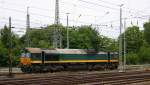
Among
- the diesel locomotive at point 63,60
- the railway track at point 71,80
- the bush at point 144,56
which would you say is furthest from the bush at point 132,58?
the railway track at point 71,80

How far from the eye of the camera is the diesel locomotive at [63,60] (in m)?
47.6

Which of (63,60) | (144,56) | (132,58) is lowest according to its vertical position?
(132,58)

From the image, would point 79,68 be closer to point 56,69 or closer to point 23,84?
point 56,69

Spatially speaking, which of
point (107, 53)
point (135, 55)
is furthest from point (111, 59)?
point (135, 55)

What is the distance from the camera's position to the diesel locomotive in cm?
4762

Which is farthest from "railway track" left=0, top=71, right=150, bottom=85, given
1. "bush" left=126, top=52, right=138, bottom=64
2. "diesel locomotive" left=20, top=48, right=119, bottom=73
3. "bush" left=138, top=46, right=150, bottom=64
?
"bush" left=138, top=46, right=150, bottom=64

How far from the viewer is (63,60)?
5041 cm

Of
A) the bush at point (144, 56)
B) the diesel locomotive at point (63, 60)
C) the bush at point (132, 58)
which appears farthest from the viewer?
the bush at point (144, 56)

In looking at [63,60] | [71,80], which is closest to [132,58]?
[63,60]

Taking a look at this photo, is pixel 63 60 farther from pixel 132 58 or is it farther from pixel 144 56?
pixel 144 56

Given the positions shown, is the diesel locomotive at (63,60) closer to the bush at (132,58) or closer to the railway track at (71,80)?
the railway track at (71,80)

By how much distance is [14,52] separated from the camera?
216 feet

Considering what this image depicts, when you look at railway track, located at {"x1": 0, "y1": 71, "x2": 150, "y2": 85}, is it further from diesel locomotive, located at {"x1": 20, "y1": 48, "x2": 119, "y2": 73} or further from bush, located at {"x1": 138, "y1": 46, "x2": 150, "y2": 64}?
bush, located at {"x1": 138, "y1": 46, "x2": 150, "y2": 64}

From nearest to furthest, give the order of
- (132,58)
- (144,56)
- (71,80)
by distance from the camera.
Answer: (71,80) < (132,58) < (144,56)
